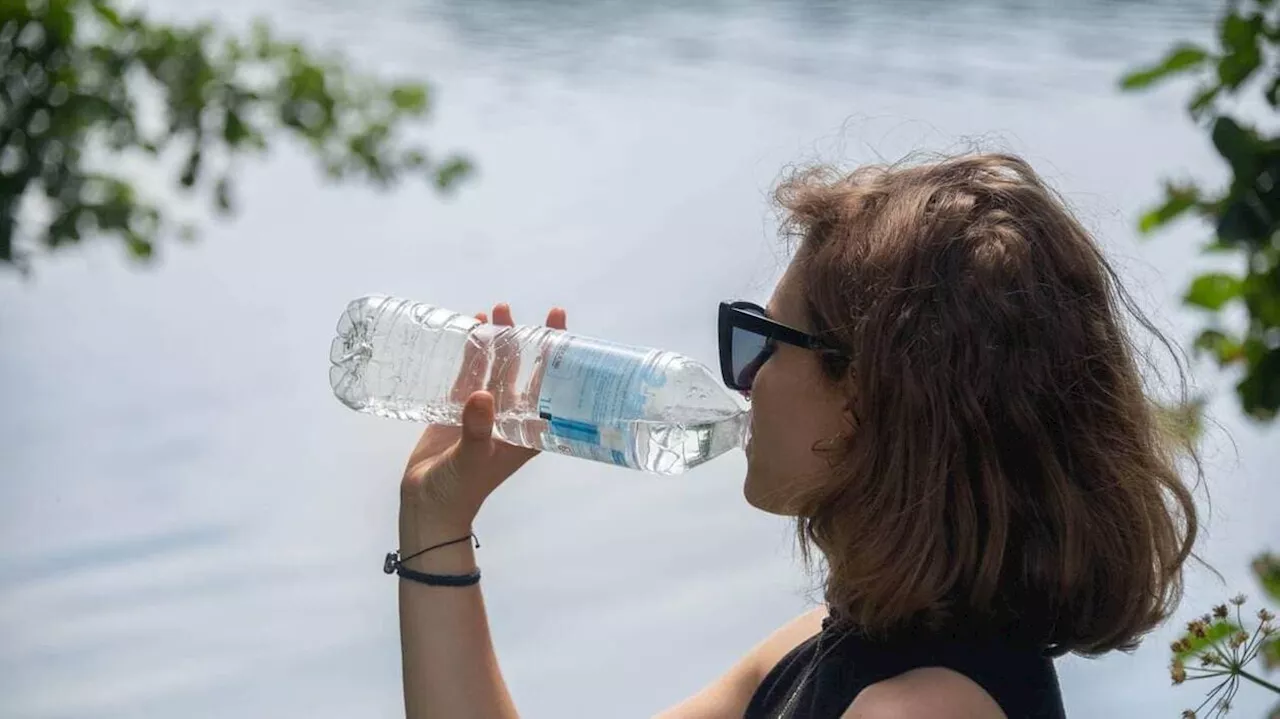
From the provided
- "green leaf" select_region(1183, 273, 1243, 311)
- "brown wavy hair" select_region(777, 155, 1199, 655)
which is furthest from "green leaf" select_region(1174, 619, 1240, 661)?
"green leaf" select_region(1183, 273, 1243, 311)

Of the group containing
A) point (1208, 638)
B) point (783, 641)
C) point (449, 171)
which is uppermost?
point (449, 171)

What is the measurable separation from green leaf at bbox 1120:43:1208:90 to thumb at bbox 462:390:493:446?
599 mm

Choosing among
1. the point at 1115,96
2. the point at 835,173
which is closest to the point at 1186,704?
the point at 1115,96

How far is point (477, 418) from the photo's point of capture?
1.31 metres

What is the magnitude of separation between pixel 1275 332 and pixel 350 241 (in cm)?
330

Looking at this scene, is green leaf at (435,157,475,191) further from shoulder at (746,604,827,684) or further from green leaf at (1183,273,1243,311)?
green leaf at (1183,273,1243,311)

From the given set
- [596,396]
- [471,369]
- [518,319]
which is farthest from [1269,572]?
[518,319]

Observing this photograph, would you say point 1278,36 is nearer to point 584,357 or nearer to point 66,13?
Answer: point 584,357

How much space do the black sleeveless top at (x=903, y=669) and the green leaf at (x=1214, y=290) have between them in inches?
11.7

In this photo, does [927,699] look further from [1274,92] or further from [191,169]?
[191,169]

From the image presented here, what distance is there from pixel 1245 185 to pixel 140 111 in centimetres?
144

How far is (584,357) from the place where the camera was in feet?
4.63

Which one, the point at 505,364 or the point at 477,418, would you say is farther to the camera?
the point at 505,364

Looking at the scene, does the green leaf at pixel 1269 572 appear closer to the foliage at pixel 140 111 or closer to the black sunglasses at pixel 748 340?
the black sunglasses at pixel 748 340
